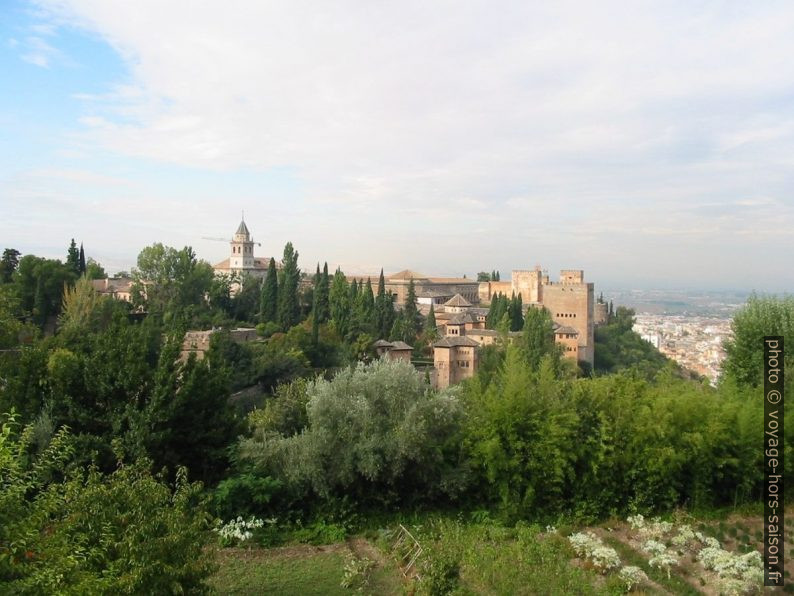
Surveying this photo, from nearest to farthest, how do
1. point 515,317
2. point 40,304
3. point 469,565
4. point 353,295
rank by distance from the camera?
point 469,565
point 40,304
point 353,295
point 515,317

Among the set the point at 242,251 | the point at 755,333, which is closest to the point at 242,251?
the point at 242,251

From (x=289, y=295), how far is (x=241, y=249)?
32941 millimetres

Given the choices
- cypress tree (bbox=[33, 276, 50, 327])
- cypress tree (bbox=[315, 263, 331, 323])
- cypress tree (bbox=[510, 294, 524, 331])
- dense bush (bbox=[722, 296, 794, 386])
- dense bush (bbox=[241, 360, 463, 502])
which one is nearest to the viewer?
dense bush (bbox=[241, 360, 463, 502])

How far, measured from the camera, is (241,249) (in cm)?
7088

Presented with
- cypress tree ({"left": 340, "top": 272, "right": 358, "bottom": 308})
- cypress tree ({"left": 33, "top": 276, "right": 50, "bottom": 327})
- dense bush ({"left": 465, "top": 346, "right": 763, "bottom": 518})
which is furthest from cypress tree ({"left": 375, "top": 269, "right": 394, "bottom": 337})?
dense bush ({"left": 465, "top": 346, "right": 763, "bottom": 518})

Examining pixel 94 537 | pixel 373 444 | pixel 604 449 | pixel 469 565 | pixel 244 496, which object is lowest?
pixel 469 565

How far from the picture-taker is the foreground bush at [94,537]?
4.41 metres

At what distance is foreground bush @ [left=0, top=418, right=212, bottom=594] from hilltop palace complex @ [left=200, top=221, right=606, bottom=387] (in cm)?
1260

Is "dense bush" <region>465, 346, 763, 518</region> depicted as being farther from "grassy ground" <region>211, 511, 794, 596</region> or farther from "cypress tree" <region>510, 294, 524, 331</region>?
"cypress tree" <region>510, 294, 524, 331</region>

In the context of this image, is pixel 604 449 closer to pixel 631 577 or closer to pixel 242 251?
pixel 631 577

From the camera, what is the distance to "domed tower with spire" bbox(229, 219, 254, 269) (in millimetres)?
70750

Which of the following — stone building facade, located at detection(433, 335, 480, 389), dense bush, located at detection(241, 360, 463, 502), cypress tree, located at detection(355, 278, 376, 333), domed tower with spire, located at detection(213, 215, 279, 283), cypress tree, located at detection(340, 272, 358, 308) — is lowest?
stone building facade, located at detection(433, 335, 480, 389)

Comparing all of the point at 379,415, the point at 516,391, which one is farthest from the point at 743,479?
the point at 379,415

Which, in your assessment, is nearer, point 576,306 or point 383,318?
point 383,318
